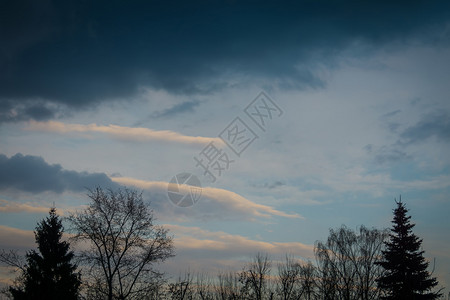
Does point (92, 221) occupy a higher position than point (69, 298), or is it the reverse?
point (92, 221)

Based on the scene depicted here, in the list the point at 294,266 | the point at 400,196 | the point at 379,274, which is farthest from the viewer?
the point at 379,274

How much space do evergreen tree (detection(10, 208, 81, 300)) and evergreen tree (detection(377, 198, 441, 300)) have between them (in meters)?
29.9

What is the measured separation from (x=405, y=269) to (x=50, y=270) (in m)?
33.5

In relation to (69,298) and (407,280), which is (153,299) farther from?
(407,280)

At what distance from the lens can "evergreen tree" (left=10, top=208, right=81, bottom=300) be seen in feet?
105

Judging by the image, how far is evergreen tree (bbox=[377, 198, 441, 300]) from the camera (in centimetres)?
3803

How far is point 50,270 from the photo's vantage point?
3375 cm

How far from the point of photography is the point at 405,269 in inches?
1554

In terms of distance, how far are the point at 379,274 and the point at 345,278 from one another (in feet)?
15.2

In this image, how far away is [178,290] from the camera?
129 feet

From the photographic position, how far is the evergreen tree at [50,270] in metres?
32.1

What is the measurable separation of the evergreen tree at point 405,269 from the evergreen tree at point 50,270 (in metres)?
29.9

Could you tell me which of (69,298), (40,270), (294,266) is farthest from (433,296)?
(40,270)

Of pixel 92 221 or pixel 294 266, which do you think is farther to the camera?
pixel 294 266
